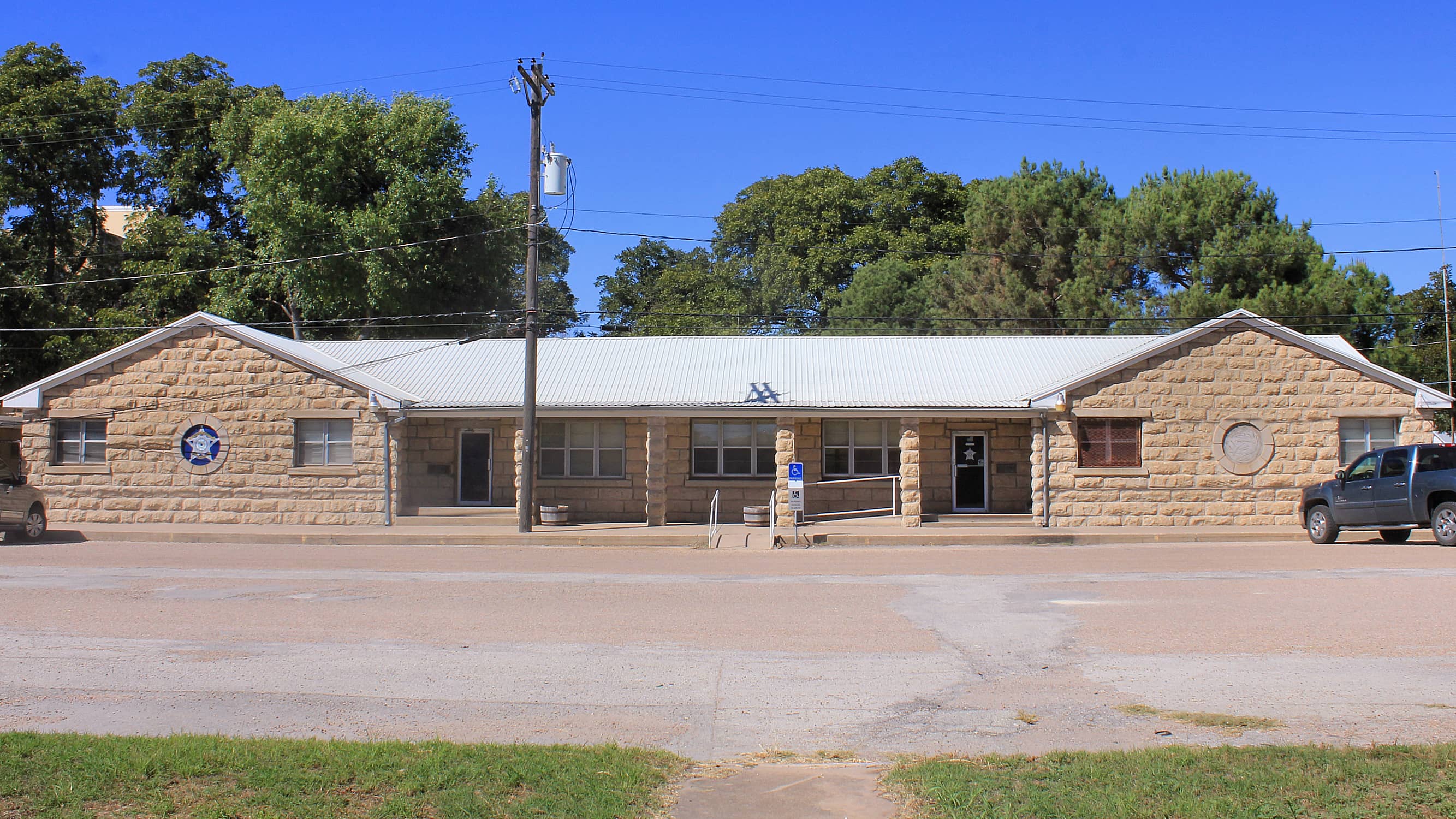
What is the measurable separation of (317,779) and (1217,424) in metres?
21.0

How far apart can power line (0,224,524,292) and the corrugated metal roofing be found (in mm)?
6143

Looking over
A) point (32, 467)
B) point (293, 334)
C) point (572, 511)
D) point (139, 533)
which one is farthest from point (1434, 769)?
point (293, 334)

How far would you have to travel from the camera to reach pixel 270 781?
17.5 ft

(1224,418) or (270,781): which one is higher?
(1224,418)

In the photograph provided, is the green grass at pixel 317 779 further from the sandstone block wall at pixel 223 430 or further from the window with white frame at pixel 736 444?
the window with white frame at pixel 736 444

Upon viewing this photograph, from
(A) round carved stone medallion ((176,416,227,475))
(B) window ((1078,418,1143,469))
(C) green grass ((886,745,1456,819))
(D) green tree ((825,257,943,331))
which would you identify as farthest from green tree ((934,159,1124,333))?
(C) green grass ((886,745,1456,819))

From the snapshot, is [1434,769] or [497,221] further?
[497,221]

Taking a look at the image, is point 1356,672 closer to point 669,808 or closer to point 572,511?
point 669,808

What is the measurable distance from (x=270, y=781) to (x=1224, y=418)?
21275 millimetres

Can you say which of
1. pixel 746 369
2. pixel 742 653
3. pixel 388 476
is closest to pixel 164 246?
pixel 388 476

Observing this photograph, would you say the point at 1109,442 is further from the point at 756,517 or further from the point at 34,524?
the point at 34,524

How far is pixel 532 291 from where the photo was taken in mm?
22766

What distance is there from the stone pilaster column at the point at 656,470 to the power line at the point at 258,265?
1209 cm

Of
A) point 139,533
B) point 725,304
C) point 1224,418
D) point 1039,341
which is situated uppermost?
point 725,304
